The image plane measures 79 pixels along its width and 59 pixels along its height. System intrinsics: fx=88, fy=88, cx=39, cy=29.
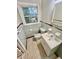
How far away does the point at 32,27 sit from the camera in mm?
1014

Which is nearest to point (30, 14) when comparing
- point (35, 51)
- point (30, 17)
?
point (30, 17)

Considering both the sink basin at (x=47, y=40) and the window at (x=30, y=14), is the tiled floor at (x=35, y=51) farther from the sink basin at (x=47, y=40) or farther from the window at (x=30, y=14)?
the window at (x=30, y=14)

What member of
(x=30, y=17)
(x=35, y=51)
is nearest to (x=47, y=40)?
(x=35, y=51)

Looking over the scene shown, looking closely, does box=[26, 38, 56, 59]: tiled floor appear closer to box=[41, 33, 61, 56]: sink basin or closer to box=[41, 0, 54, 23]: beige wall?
box=[41, 33, 61, 56]: sink basin

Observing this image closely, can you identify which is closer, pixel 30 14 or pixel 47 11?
pixel 30 14

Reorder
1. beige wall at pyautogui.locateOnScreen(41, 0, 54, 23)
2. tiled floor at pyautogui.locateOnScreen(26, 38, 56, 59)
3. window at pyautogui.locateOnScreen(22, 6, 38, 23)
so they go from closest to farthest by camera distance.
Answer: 1. tiled floor at pyautogui.locateOnScreen(26, 38, 56, 59)
2. window at pyautogui.locateOnScreen(22, 6, 38, 23)
3. beige wall at pyautogui.locateOnScreen(41, 0, 54, 23)

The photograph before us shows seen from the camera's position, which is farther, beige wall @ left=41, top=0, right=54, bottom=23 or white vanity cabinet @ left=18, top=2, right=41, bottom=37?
beige wall @ left=41, top=0, right=54, bottom=23

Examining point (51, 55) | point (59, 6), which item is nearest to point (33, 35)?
point (51, 55)

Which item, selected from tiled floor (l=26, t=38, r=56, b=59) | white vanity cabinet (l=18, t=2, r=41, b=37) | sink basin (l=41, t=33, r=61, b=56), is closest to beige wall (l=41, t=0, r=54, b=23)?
white vanity cabinet (l=18, t=2, r=41, b=37)

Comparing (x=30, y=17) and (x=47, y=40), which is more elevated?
(x=30, y=17)

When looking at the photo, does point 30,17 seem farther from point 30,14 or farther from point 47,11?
point 47,11

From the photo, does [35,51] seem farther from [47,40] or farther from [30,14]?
[30,14]
